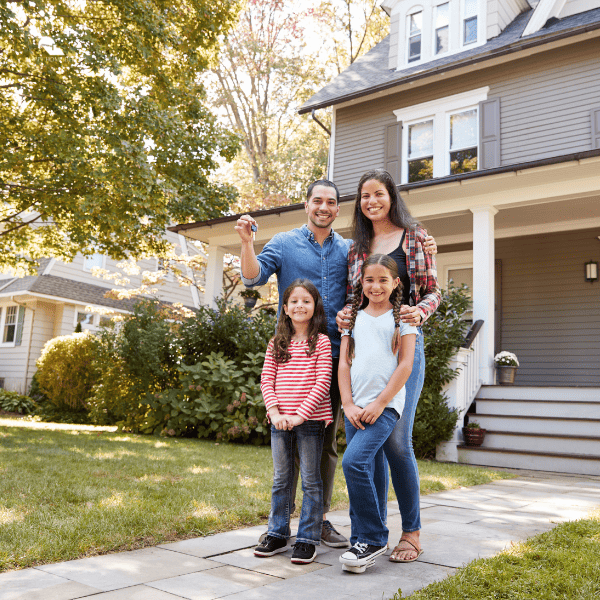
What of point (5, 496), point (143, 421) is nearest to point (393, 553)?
point (5, 496)

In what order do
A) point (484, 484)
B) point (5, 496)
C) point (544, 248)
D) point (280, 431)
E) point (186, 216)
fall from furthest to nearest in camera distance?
point (186, 216)
point (544, 248)
point (484, 484)
point (5, 496)
point (280, 431)

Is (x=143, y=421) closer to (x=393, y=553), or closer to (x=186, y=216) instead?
(x=186, y=216)

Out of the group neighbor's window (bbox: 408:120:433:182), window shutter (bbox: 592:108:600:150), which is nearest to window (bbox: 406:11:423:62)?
neighbor's window (bbox: 408:120:433:182)

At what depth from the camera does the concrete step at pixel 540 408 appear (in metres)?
6.78

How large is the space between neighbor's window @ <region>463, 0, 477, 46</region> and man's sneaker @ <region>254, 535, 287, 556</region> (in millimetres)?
11293

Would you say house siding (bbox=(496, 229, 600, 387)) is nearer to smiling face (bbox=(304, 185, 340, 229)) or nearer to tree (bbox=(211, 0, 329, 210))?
smiling face (bbox=(304, 185, 340, 229))

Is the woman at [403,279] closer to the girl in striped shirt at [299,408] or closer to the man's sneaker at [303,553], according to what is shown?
the girl in striped shirt at [299,408]

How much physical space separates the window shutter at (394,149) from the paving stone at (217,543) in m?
9.35

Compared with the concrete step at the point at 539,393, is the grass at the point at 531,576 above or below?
below

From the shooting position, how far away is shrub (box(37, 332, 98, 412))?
12.7 metres

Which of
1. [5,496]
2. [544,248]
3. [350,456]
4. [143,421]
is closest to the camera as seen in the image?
[350,456]

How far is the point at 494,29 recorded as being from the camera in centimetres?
1123

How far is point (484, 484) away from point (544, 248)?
6017 mm

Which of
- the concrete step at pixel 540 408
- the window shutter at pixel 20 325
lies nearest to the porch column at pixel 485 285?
the concrete step at pixel 540 408
